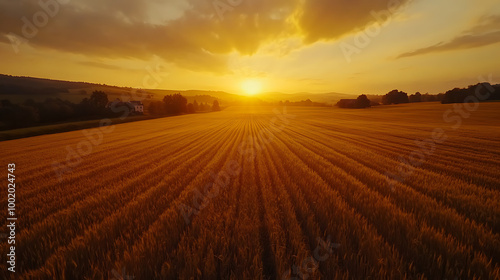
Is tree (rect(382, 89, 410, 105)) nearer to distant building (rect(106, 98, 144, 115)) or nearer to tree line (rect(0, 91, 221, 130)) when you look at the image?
distant building (rect(106, 98, 144, 115))

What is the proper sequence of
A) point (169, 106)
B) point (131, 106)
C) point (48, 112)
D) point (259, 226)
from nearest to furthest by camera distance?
point (259, 226)
point (48, 112)
point (131, 106)
point (169, 106)

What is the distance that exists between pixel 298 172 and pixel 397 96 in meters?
106

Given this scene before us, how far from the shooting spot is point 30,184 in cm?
672

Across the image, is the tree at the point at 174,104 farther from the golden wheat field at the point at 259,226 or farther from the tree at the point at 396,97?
the tree at the point at 396,97

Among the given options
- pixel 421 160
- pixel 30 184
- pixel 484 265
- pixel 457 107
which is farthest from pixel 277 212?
pixel 457 107

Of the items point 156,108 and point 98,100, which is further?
point 156,108

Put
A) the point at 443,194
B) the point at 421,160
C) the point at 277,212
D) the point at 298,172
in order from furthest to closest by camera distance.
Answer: the point at 421,160, the point at 298,172, the point at 443,194, the point at 277,212

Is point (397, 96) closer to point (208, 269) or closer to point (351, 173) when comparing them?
point (351, 173)

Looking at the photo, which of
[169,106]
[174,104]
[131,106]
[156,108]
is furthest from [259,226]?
[131,106]

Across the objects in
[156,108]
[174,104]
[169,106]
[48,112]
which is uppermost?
[174,104]

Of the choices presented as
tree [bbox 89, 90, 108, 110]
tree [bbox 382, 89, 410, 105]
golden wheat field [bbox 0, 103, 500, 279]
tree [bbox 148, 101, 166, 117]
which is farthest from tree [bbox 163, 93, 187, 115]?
tree [bbox 382, 89, 410, 105]

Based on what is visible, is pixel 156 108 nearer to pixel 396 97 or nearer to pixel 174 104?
pixel 174 104

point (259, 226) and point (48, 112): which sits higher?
point (48, 112)

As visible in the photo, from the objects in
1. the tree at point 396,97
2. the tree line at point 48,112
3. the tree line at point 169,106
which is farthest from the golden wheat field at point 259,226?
the tree at point 396,97
